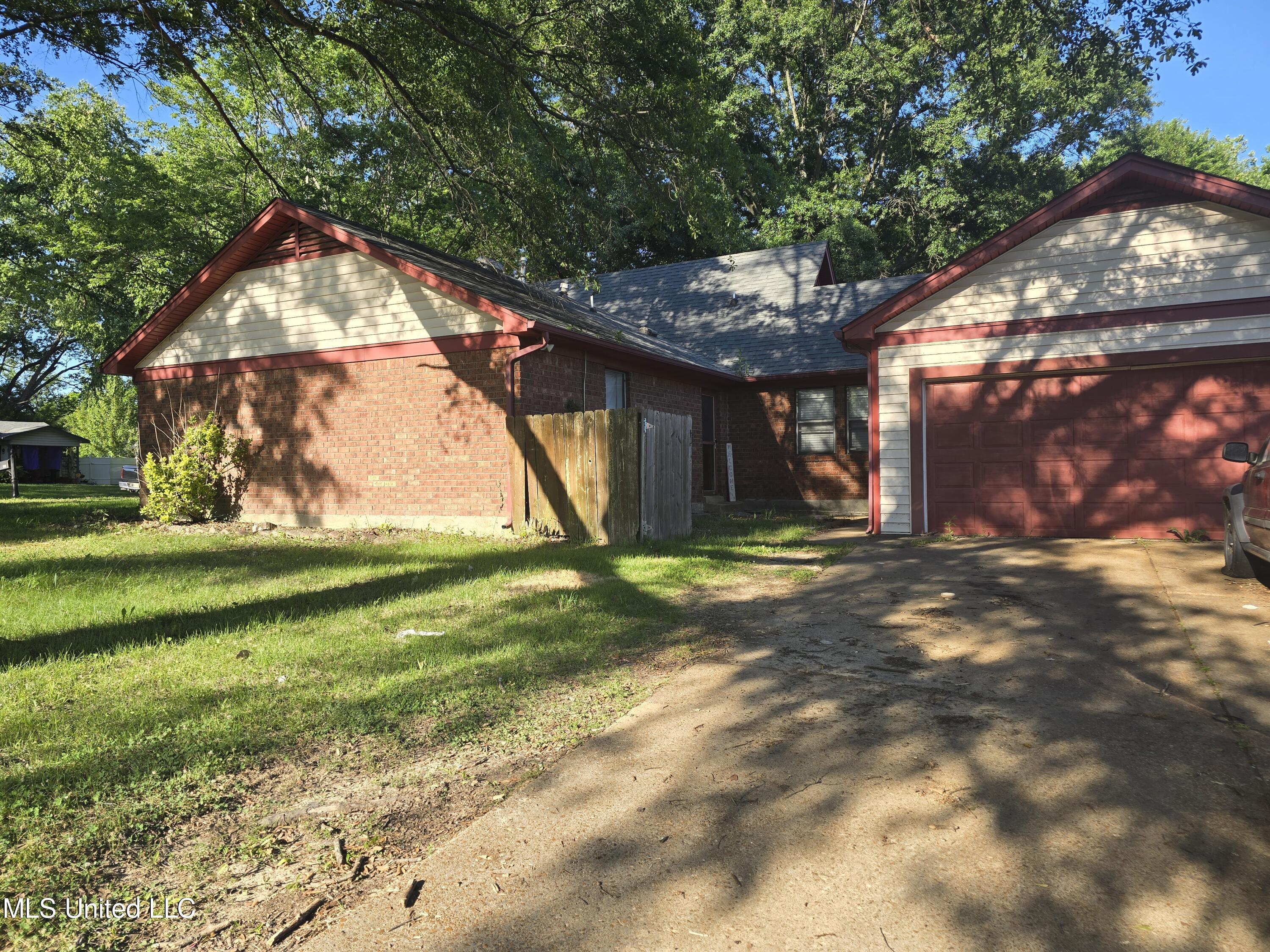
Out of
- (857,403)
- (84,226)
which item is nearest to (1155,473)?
(857,403)

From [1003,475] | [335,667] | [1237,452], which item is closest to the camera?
[335,667]

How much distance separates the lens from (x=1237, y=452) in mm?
8055

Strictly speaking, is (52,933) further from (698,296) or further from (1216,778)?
(698,296)

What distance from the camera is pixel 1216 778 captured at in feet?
12.2

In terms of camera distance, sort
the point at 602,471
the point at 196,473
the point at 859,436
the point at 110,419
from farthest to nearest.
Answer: the point at 110,419 < the point at 859,436 < the point at 196,473 < the point at 602,471

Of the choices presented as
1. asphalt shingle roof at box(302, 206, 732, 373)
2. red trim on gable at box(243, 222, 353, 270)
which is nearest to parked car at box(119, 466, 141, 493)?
red trim on gable at box(243, 222, 353, 270)

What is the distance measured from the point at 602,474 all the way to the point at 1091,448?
731 centimetres

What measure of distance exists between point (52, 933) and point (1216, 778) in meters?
4.72

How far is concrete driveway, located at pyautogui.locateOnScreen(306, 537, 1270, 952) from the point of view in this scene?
2.67m

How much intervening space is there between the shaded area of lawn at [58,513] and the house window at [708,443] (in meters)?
12.3

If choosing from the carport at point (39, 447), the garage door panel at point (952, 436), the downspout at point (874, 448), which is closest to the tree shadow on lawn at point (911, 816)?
the garage door panel at point (952, 436)

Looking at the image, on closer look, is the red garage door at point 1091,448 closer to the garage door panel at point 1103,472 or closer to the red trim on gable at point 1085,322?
the garage door panel at point 1103,472

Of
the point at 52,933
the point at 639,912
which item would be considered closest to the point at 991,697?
Answer: the point at 639,912

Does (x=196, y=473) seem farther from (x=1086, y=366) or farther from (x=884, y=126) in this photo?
(x=884, y=126)
